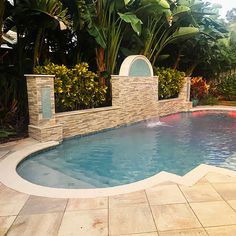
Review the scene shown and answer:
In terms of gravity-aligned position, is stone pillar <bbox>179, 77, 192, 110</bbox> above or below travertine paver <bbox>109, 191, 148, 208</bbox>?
above

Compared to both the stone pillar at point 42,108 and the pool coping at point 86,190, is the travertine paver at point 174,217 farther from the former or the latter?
the stone pillar at point 42,108

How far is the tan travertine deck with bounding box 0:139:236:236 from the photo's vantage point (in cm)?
303

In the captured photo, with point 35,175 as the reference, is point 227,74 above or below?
above

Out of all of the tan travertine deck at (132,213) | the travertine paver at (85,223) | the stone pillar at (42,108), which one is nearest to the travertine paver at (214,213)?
the tan travertine deck at (132,213)

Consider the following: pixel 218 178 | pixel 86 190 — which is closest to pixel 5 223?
pixel 86 190

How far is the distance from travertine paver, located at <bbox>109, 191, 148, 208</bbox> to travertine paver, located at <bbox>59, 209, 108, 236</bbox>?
0.78ft

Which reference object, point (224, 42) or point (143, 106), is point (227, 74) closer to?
point (224, 42)

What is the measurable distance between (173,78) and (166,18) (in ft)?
10.7

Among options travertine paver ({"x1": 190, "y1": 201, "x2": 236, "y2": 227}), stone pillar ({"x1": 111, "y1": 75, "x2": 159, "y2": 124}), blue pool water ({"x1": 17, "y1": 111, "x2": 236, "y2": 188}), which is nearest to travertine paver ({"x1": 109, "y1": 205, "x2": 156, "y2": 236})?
travertine paver ({"x1": 190, "y1": 201, "x2": 236, "y2": 227})

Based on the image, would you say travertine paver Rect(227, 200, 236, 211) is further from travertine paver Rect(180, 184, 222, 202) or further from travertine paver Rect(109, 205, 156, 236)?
travertine paver Rect(109, 205, 156, 236)

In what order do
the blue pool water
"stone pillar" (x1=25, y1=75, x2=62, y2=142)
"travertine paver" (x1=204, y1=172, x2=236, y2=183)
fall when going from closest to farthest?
"travertine paver" (x1=204, y1=172, x2=236, y2=183) < the blue pool water < "stone pillar" (x1=25, y1=75, x2=62, y2=142)

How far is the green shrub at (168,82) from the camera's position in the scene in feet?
40.2

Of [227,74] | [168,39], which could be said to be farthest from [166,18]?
[227,74]

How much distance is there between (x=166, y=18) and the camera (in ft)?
34.4
